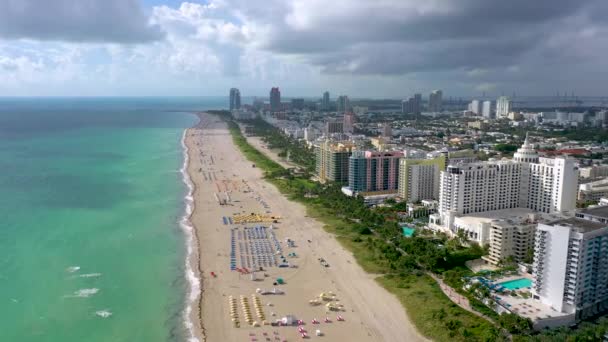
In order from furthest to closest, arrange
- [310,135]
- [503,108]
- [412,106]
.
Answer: [412,106], [503,108], [310,135]

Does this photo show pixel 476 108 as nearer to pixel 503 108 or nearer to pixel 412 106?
pixel 503 108

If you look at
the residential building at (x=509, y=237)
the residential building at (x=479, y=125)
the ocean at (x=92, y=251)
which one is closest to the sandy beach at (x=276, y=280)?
the ocean at (x=92, y=251)

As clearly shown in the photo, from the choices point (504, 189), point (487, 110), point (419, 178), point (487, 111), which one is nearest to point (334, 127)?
point (419, 178)

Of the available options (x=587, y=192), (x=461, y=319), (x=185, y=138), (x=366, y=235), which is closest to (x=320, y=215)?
(x=366, y=235)

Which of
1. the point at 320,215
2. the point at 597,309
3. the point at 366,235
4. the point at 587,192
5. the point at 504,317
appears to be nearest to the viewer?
the point at 504,317

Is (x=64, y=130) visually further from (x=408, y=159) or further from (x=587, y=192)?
(x=587, y=192)

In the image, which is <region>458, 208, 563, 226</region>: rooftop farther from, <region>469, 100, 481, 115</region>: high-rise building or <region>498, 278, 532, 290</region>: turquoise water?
<region>469, 100, 481, 115</region>: high-rise building

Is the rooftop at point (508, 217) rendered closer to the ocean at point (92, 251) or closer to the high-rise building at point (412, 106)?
the ocean at point (92, 251)
